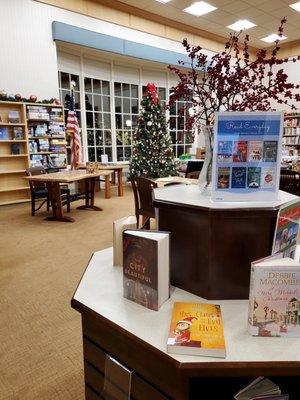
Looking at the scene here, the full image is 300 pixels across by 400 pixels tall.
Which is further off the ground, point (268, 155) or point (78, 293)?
point (268, 155)

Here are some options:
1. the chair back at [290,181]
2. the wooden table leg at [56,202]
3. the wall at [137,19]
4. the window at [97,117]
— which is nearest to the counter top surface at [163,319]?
the wooden table leg at [56,202]

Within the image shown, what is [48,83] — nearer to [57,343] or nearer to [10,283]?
[10,283]

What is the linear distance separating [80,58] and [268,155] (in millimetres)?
7435

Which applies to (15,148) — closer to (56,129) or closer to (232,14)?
(56,129)

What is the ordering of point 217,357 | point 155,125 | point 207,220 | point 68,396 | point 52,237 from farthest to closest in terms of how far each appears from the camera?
point 155,125 < point 52,237 < point 68,396 < point 207,220 < point 217,357

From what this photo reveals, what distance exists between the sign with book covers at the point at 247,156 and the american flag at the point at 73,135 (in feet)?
20.1

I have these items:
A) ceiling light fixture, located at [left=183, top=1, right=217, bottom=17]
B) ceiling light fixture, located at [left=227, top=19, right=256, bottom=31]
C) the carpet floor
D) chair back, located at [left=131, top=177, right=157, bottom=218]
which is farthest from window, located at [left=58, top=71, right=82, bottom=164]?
ceiling light fixture, located at [left=227, top=19, right=256, bottom=31]

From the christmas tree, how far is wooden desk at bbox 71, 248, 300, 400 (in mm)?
5971

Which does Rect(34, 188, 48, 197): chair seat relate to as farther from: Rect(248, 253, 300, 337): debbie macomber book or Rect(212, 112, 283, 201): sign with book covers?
Rect(248, 253, 300, 337): debbie macomber book

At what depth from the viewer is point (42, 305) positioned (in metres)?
2.39

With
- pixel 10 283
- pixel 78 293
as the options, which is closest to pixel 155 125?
pixel 10 283

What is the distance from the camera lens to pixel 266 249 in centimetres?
102

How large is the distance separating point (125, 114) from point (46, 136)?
288 cm

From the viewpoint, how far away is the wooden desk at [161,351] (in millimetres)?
771
